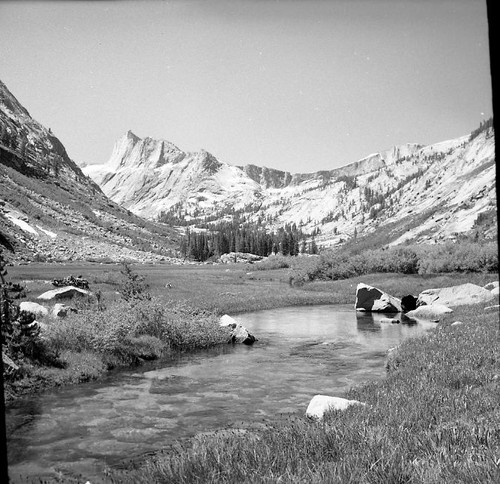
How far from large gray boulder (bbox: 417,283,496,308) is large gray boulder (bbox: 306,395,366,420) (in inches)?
1207

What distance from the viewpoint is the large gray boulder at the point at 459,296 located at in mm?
41344

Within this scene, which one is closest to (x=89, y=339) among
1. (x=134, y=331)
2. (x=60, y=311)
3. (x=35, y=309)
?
(x=134, y=331)

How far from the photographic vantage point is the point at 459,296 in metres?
42.5

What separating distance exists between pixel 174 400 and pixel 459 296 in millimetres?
32312

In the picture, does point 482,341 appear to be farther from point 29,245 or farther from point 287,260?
point 29,245

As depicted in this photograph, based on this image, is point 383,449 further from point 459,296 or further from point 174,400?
A: point 459,296

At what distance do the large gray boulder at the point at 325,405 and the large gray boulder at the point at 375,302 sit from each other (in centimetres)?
3323

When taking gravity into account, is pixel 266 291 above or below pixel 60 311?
below

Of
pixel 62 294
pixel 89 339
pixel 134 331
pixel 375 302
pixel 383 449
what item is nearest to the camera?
pixel 383 449

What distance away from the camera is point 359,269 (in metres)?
77.0

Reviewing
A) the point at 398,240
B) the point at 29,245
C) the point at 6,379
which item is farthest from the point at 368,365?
the point at 398,240

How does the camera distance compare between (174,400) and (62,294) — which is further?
(62,294)

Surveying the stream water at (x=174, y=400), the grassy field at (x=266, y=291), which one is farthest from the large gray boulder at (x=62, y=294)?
the stream water at (x=174, y=400)

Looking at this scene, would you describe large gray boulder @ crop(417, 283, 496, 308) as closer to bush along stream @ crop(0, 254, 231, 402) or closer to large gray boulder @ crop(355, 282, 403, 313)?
large gray boulder @ crop(355, 282, 403, 313)
